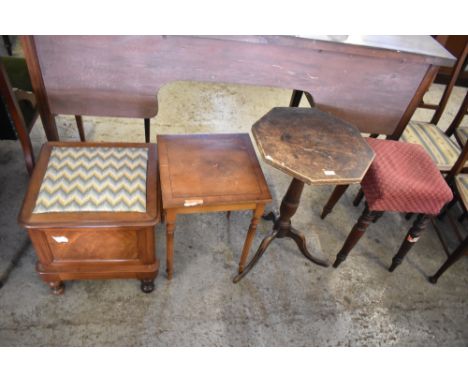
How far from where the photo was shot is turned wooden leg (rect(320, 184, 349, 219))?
79.0 inches

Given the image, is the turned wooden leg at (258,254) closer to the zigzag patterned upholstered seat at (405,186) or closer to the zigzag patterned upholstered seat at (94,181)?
the zigzag patterned upholstered seat at (405,186)

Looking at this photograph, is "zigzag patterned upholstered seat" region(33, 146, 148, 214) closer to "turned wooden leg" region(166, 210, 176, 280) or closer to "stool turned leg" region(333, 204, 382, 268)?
"turned wooden leg" region(166, 210, 176, 280)

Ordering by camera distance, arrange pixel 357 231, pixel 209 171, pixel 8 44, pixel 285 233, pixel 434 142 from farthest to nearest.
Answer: pixel 8 44, pixel 434 142, pixel 285 233, pixel 357 231, pixel 209 171

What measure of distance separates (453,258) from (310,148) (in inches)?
42.2

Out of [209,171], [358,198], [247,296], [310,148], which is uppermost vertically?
[310,148]

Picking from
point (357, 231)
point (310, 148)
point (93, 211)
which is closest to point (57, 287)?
point (93, 211)

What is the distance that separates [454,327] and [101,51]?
2.16m

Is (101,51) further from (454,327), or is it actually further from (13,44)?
(13,44)

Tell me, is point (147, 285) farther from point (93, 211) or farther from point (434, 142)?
point (434, 142)

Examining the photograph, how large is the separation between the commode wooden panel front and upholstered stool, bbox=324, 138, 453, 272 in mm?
1050

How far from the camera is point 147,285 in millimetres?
1634

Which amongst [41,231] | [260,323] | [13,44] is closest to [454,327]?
[260,323]

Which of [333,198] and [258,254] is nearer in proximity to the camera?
[258,254]

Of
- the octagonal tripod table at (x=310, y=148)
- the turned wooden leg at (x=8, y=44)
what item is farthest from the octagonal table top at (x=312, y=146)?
the turned wooden leg at (x=8, y=44)
